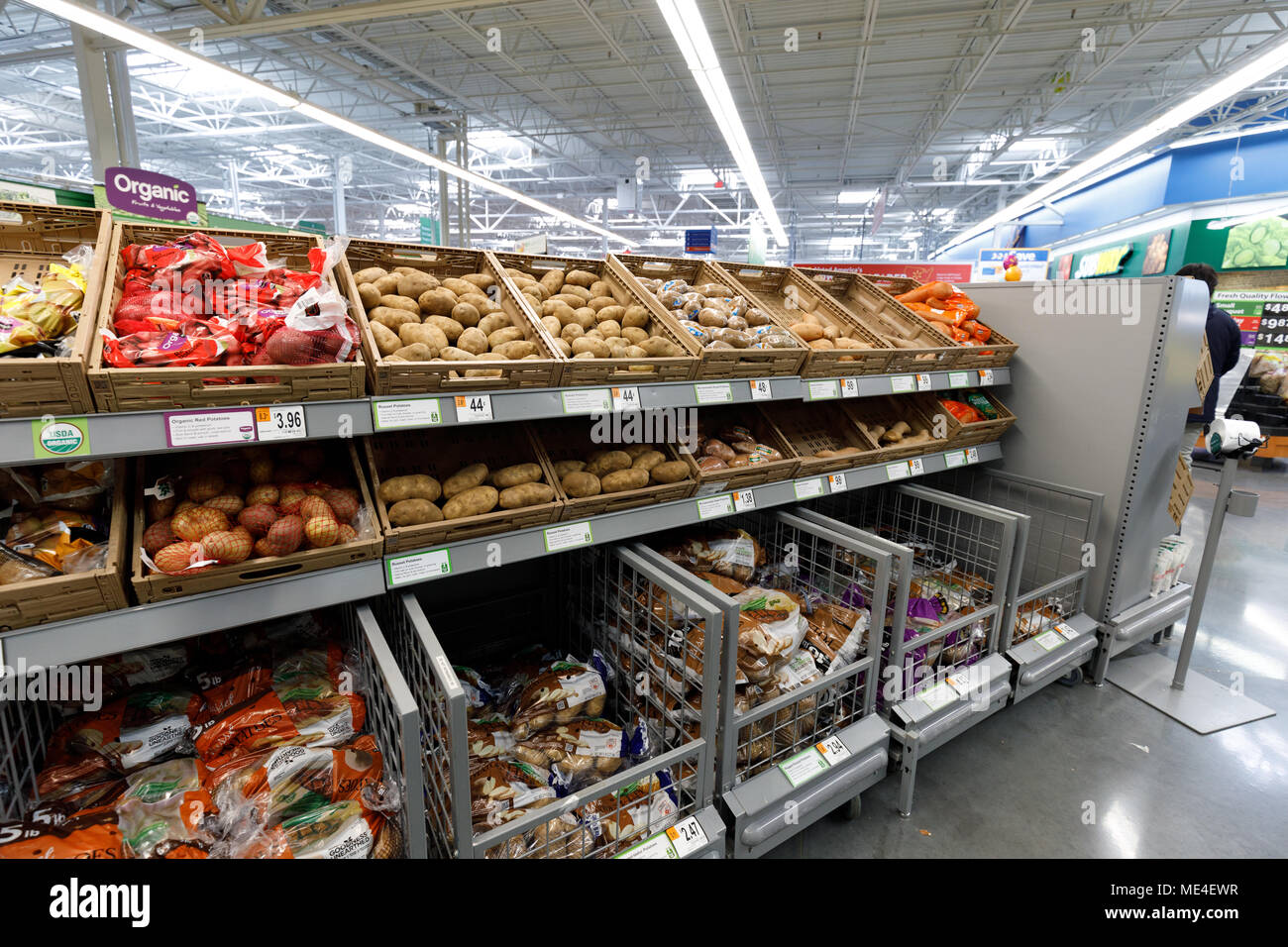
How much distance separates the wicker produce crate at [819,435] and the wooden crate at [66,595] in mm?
1846

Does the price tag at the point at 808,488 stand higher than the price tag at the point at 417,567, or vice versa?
the price tag at the point at 808,488

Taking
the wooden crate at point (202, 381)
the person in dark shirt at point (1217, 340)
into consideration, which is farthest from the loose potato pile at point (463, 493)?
the person in dark shirt at point (1217, 340)

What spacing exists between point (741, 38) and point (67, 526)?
31.8ft

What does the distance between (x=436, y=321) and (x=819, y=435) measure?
162 centimetres

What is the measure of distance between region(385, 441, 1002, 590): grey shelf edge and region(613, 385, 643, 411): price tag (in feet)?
1.00

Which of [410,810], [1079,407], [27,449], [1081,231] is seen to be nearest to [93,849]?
[410,810]

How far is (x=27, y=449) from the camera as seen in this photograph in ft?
3.39

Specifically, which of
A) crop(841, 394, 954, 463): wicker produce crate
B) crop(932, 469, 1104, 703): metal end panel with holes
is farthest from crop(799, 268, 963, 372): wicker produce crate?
crop(932, 469, 1104, 703): metal end panel with holes

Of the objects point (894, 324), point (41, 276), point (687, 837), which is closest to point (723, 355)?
point (687, 837)

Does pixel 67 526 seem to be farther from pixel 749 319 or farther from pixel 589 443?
pixel 749 319

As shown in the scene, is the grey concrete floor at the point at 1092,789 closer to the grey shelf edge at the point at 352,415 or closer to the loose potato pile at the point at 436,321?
the grey shelf edge at the point at 352,415

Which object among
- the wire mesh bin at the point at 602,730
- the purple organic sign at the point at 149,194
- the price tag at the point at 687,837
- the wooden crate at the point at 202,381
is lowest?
the price tag at the point at 687,837

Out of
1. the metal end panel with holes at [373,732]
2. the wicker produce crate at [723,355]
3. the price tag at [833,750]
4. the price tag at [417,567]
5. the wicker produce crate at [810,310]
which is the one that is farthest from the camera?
the wicker produce crate at [810,310]

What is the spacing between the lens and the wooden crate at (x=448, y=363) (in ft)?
4.55
